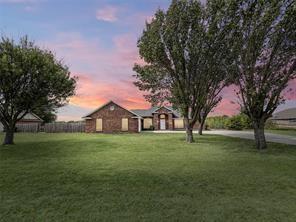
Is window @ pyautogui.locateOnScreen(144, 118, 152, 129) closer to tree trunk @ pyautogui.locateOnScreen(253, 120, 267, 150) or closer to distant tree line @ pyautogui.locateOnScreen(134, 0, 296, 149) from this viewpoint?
distant tree line @ pyautogui.locateOnScreen(134, 0, 296, 149)

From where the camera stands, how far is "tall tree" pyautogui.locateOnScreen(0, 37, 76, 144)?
2038 centimetres

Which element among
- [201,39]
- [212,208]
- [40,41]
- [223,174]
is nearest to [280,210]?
[212,208]

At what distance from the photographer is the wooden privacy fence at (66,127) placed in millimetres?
47188

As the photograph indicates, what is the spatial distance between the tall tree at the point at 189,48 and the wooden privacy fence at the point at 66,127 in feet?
87.1

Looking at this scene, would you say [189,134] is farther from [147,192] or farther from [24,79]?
[147,192]

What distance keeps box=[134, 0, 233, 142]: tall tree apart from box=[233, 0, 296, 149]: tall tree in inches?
70.3

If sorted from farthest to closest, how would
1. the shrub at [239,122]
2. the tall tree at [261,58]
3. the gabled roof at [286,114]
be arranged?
1. the gabled roof at [286,114]
2. the shrub at [239,122]
3. the tall tree at [261,58]

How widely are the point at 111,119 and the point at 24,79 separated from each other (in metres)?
22.2

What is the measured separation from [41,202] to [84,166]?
4791 mm

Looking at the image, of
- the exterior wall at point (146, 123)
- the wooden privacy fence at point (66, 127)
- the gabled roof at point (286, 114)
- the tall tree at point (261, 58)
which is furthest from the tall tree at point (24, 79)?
the gabled roof at point (286, 114)

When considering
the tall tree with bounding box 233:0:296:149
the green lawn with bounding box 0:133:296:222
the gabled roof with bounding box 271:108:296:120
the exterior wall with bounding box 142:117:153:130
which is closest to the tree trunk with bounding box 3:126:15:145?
the green lawn with bounding box 0:133:296:222

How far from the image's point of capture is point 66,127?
48094mm

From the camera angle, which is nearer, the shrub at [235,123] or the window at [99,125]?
the window at [99,125]

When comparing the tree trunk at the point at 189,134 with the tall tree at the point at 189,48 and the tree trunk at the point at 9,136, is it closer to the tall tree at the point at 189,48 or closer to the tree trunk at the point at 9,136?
the tall tree at the point at 189,48
